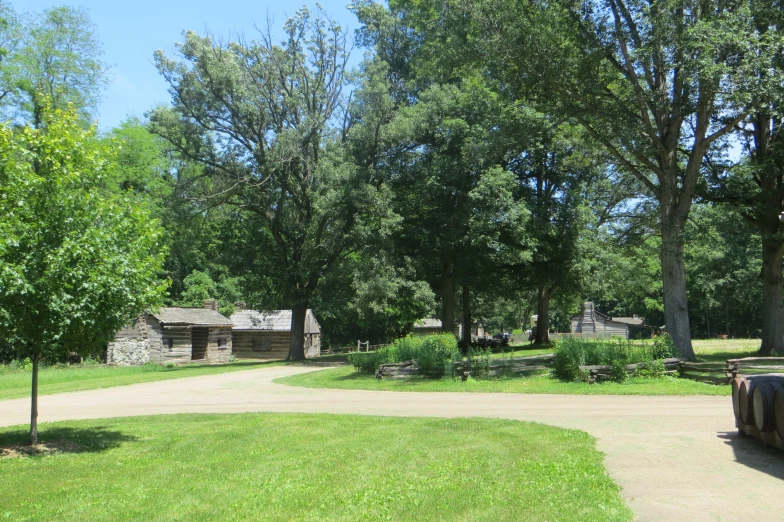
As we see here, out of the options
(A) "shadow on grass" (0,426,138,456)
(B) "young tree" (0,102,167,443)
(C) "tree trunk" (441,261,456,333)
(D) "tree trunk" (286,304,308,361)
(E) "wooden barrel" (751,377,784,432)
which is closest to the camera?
(E) "wooden barrel" (751,377,784,432)

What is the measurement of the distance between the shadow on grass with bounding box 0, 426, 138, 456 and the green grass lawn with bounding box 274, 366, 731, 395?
977 centimetres

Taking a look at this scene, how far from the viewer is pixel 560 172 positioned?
114 ft

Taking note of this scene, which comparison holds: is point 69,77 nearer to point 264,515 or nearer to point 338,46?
point 338,46

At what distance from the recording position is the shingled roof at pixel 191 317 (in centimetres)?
4522

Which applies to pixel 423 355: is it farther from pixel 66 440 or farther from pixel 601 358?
pixel 66 440

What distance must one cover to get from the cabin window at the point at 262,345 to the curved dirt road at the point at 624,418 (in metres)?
30.2

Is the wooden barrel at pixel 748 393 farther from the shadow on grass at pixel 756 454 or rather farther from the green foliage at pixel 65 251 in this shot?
the green foliage at pixel 65 251

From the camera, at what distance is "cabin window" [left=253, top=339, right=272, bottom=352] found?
184 ft

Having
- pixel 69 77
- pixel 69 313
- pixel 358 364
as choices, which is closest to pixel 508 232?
pixel 358 364

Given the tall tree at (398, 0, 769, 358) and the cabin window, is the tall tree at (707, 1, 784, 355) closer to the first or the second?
the tall tree at (398, 0, 769, 358)

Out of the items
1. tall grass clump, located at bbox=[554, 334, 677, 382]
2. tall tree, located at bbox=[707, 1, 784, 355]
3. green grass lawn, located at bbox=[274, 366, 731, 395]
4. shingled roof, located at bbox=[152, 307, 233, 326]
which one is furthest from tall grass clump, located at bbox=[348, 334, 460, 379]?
shingled roof, located at bbox=[152, 307, 233, 326]

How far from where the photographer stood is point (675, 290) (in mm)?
23312

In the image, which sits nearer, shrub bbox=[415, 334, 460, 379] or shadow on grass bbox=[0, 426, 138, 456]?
shadow on grass bbox=[0, 426, 138, 456]

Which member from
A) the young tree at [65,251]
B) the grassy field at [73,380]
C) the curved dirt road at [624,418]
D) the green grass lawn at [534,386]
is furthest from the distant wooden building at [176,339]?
the young tree at [65,251]
